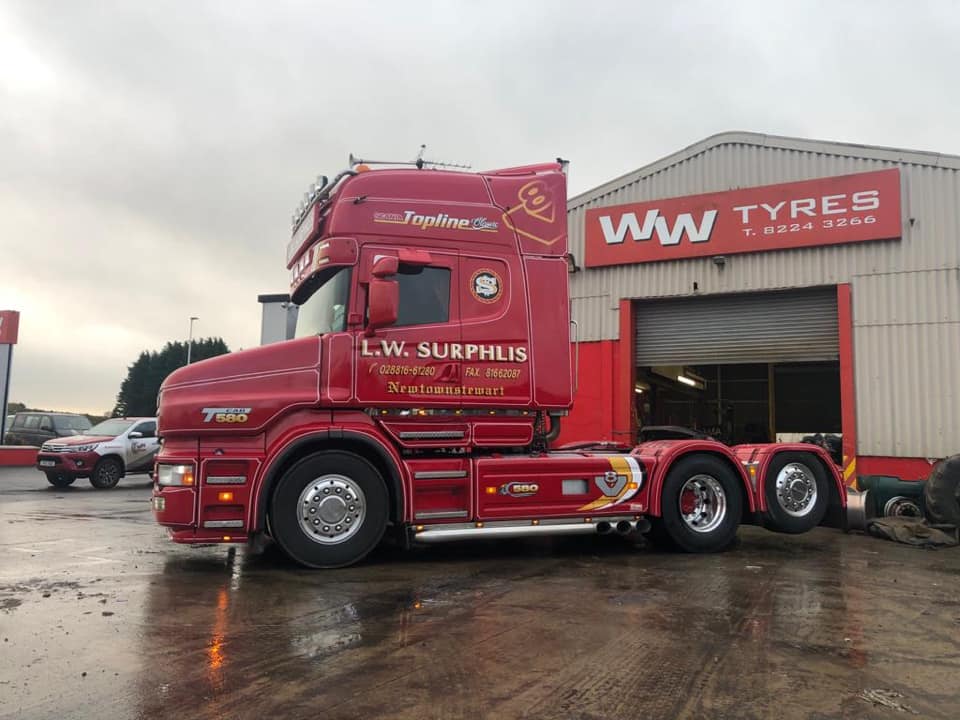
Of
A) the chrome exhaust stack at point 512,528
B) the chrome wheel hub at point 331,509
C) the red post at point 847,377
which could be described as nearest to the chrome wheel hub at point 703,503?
the chrome exhaust stack at point 512,528

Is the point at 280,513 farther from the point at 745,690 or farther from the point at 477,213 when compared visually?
the point at 745,690

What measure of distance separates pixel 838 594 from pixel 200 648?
15.9 ft

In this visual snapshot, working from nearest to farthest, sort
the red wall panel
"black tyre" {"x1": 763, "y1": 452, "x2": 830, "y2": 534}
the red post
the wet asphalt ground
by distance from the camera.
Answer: the wet asphalt ground
"black tyre" {"x1": 763, "y1": 452, "x2": 830, "y2": 534}
the red post
the red wall panel

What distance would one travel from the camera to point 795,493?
8.23 m

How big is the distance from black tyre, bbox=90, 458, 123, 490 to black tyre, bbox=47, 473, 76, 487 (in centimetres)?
46

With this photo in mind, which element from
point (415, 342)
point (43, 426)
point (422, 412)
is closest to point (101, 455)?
point (43, 426)

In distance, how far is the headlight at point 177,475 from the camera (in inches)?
247

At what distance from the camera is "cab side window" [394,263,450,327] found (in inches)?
271

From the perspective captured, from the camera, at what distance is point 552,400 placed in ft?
24.3

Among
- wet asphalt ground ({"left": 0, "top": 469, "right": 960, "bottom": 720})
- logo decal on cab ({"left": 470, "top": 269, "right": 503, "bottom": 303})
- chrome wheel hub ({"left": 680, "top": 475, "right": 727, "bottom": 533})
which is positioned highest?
logo decal on cab ({"left": 470, "top": 269, "right": 503, "bottom": 303})

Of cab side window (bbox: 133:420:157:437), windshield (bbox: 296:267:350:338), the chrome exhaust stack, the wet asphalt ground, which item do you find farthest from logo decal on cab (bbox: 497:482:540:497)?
cab side window (bbox: 133:420:157:437)

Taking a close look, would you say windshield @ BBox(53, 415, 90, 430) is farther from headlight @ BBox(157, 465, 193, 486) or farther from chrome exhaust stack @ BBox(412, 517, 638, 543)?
chrome exhaust stack @ BBox(412, 517, 638, 543)

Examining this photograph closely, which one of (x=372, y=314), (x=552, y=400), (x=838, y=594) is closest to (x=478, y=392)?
(x=552, y=400)

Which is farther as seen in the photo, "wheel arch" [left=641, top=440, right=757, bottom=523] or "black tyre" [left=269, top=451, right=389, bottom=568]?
"wheel arch" [left=641, top=440, right=757, bottom=523]
